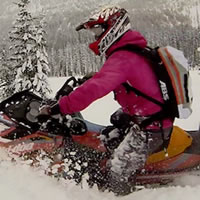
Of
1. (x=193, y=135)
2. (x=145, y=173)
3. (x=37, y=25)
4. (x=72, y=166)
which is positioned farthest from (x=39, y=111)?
(x=37, y=25)

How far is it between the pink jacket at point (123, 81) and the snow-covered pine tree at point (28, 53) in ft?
74.1

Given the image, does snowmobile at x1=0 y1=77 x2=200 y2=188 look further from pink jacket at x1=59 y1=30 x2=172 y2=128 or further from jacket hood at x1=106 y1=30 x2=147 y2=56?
jacket hood at x1=106 y1=30 x2=147 y2=56

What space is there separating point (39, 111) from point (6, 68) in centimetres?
3240

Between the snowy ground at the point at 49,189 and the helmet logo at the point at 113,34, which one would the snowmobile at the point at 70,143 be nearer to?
the snowy ground at the point at 49,189

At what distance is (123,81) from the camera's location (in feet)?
12.5

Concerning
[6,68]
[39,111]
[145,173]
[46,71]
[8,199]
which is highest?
[39,111]

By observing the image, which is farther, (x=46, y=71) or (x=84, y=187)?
(x=46, y=71)

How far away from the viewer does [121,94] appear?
4141 mm

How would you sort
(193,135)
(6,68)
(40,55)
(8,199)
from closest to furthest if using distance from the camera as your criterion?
(8,199), (193,135), (40,55), (6,68)

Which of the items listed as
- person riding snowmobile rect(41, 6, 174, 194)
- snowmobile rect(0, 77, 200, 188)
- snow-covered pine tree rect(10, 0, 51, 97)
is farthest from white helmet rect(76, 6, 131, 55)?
snow-covered pine tree rect(10, 0, 51, 97)

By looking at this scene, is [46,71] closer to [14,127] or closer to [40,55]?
[40,55]

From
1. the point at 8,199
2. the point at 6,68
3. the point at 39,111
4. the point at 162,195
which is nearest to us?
the point at 8,199

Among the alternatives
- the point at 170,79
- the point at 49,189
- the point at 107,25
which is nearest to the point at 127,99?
the point at 170,79

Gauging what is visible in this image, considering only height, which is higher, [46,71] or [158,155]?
[158,155]
